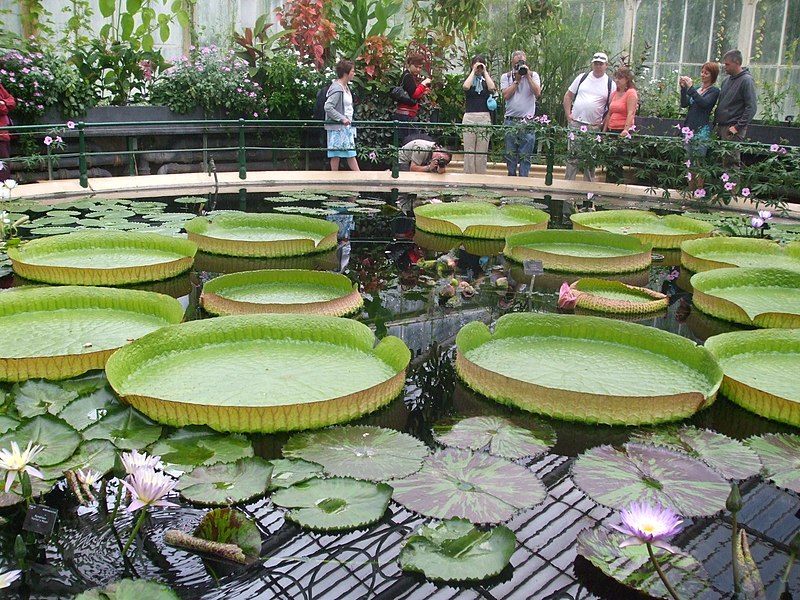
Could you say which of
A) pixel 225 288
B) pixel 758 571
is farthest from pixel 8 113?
→ pixel 758 571

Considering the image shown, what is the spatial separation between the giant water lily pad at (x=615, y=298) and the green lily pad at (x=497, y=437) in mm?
1418

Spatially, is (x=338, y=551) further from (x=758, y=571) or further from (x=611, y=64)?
(x=611, y=64)

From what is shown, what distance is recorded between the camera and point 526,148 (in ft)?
28.8

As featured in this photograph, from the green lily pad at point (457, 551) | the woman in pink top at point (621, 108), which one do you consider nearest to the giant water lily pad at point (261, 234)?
the green lily pad at point (457, 551)

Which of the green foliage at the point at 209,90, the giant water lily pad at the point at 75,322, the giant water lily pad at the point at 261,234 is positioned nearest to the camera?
the giant water lily pad at the point at 75,322

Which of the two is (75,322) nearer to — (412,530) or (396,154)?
(412,530)

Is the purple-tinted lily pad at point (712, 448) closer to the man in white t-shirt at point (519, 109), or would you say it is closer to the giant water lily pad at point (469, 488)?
the giant water lily pad at point (469, 488)

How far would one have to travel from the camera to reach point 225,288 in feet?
13.8

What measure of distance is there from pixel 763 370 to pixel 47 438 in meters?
2.68

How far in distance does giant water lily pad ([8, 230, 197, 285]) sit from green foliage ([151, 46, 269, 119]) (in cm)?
549

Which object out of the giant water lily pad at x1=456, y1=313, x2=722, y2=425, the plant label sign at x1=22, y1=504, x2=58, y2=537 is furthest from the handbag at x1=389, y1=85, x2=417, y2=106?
the plant label sign at x1=22, y1=504, x2=58, y2=537

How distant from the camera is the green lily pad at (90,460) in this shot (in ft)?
7.80

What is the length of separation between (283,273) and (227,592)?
2533 millimetres

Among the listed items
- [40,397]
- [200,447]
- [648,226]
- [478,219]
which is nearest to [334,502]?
[200,447]
